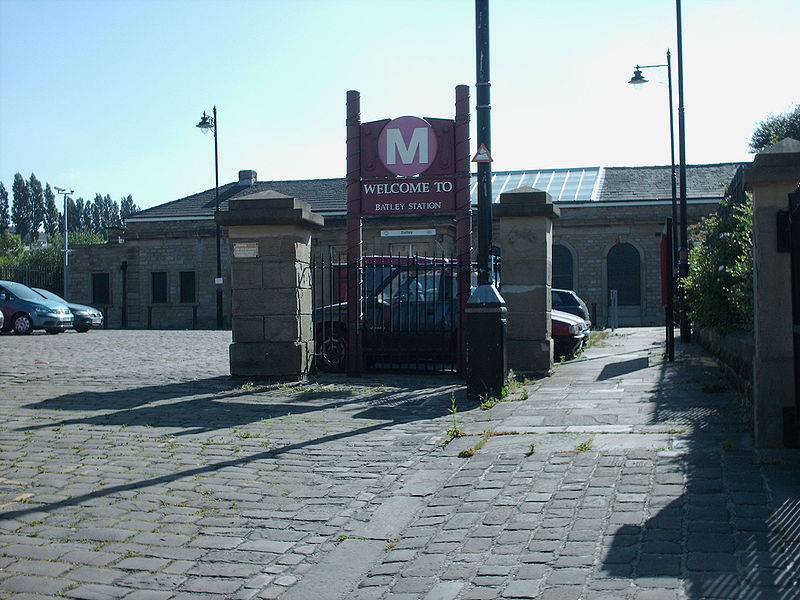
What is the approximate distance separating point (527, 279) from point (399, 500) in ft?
22.1

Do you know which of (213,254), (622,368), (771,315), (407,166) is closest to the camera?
(771,315)

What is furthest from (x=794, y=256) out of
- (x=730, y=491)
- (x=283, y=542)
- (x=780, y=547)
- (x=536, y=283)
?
(x=536, y=283)

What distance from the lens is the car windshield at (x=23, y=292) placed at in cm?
2675

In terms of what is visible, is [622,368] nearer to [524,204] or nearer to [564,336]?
[564,336]

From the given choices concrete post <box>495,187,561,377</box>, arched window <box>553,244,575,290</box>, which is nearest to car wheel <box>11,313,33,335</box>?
concrete post <box>495,187,561,377</box>

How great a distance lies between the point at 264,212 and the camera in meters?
11.5

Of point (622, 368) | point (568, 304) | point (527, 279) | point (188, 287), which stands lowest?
point (622, 368)

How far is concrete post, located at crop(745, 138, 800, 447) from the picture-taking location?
20.1 ft

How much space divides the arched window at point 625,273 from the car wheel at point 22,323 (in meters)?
24.8

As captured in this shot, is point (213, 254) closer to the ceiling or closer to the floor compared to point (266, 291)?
closer to the ceiling

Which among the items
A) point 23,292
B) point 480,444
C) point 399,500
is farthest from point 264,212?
point 23,292

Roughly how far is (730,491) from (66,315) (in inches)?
986

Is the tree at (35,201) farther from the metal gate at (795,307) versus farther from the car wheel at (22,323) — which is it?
the metal gate at (795,307)

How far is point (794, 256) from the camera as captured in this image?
6020 millimetres
